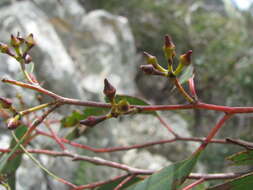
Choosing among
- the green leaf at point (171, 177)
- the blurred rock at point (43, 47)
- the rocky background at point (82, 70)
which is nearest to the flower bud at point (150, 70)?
the green leaf at point (171, 177)

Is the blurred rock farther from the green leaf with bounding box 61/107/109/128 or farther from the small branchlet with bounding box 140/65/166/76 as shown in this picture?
the small branchlet with bounding box 140/65/166/76

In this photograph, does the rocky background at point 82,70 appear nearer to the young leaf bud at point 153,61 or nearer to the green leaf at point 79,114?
the green leaf at point 79,114

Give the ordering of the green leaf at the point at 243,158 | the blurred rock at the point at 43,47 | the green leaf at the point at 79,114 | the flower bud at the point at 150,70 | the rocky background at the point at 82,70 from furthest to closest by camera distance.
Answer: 1. the blurred rock at the point at 43,47
2. the rocky background at the point at 82,70
3. the green leaf at the point at 79,114
4. the green leaf at the point at 243,158
5. the flower bud at the point at 150,70

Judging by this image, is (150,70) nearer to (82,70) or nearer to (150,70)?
(150,70)

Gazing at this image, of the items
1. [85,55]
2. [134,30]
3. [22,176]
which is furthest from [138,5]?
[22,176]

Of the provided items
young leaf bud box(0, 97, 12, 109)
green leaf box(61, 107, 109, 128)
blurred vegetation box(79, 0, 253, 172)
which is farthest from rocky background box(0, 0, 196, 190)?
young leaf bud box(0, 97, 12, 109)
